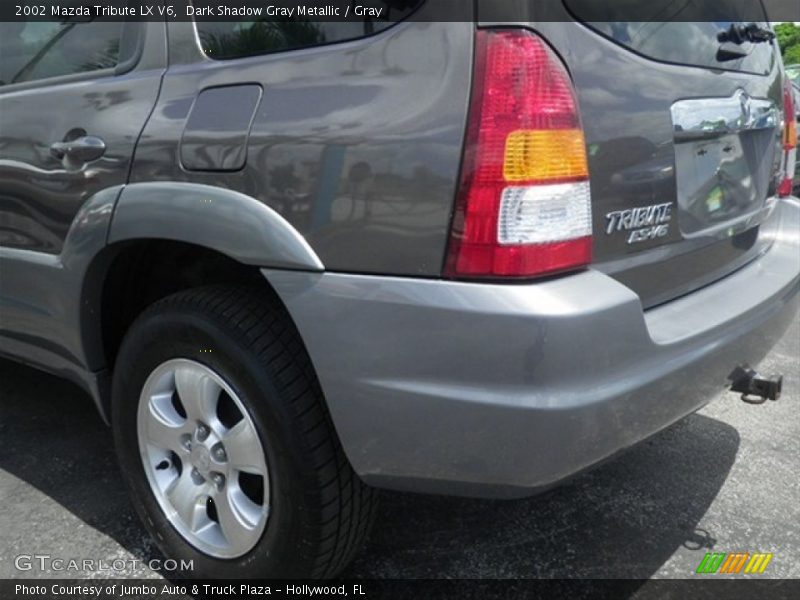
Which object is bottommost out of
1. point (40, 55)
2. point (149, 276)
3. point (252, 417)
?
point (252, 417)

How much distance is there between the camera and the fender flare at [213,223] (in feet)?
5.38

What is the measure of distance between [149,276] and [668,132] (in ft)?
4.94

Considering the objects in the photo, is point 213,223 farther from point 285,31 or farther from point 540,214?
point 540,214

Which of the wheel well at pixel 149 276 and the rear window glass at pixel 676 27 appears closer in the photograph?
the rear window glass at pixel 676 27

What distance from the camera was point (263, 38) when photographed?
1801 millimetres

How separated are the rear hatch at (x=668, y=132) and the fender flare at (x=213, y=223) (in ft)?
2.21

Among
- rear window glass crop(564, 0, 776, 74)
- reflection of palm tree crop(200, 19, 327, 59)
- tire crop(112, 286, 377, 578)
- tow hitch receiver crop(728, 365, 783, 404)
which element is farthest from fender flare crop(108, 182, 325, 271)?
tow hitch receiver crop(728, 365, 783, 404)

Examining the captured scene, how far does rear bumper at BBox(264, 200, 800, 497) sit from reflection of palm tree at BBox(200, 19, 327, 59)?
0.55m

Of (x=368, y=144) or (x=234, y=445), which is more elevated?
(x=368, y=144)

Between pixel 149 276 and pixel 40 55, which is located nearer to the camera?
pixel 149 276

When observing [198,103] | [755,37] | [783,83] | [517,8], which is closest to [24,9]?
[198,103]

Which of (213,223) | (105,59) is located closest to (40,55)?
(105,59)

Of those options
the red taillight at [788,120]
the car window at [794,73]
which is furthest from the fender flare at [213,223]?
the car window at [794,73]

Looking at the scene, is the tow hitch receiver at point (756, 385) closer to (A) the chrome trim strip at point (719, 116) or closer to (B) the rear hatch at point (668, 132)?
(B) the rear hatch at point (668, 132)
